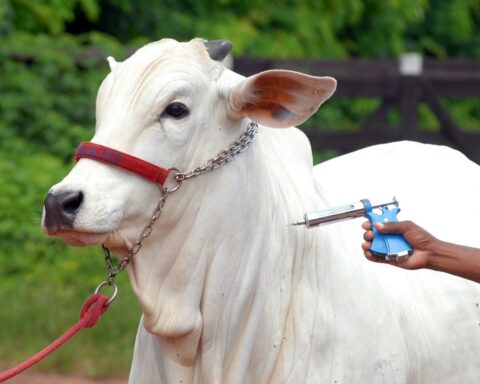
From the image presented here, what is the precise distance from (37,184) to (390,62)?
3730 millimetres

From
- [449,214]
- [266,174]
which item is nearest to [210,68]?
[266,174]

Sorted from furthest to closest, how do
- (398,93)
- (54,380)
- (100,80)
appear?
(398,93)
(100,80)
(54,380)

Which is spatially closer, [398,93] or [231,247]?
[231,247]

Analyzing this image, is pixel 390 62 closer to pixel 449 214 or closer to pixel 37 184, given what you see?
pixel 37 184

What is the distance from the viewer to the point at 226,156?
4.09 meters

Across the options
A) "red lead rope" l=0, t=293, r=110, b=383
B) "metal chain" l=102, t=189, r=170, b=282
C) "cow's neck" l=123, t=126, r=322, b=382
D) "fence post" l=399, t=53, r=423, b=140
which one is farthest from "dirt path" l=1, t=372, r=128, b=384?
"fence post" l=399, t=53, r=423, b=140

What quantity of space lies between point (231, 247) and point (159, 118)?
50 centimetres

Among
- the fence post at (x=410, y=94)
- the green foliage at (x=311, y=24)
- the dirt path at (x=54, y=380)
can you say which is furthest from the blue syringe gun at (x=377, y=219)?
the green foliage at (x=311, y=24)

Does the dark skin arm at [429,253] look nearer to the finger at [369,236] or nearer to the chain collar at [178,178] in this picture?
the finger at [369,236]

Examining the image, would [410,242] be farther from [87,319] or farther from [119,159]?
[87,319]

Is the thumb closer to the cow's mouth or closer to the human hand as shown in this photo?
the human hand

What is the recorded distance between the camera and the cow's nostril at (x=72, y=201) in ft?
12.2

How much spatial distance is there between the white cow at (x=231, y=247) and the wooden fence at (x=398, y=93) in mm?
6579

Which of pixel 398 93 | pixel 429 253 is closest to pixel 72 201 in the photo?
pixel 429 253
